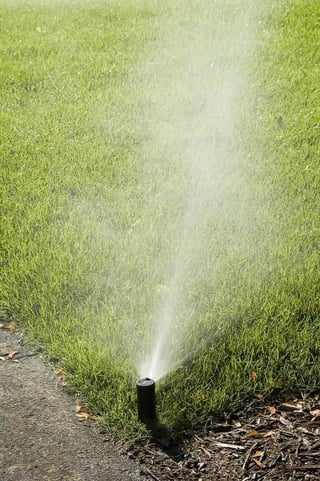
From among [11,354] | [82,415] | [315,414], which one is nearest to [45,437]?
[82,415]

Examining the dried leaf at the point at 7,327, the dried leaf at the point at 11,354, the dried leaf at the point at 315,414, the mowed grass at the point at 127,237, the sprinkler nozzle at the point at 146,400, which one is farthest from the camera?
the dried leaf at the point at 7,327

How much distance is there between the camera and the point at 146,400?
3.22 meters

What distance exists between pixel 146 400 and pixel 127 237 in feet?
5.37

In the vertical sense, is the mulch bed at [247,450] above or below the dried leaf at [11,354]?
below

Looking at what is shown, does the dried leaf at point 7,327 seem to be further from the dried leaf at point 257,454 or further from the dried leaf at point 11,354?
the dried leaf at point 257,454

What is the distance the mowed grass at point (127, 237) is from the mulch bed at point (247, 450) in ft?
0.36

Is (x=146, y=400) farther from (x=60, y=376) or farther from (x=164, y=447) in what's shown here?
(x=60, y=376)

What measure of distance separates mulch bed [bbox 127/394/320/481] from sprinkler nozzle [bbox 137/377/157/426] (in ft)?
0.36

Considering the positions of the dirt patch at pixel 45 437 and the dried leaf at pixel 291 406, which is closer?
the dirt patch at pixel 45 437

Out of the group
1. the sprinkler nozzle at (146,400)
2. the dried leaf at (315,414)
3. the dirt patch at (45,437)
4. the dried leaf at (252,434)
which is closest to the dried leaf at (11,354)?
the dirt patch at (45,437)

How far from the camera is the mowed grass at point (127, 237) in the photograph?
11.8 ft

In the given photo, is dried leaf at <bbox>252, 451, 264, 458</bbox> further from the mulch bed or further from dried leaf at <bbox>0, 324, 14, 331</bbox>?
dried leaf at <bbox>0, 324, 14, 331</bbox>

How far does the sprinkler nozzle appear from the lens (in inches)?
125

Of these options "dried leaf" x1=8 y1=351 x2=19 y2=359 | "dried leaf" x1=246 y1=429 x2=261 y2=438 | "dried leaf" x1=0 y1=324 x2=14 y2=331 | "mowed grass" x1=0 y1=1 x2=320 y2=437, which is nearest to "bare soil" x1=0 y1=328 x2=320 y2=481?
"dried leaf" x1=246 y1=429 x2=261 y2=438
